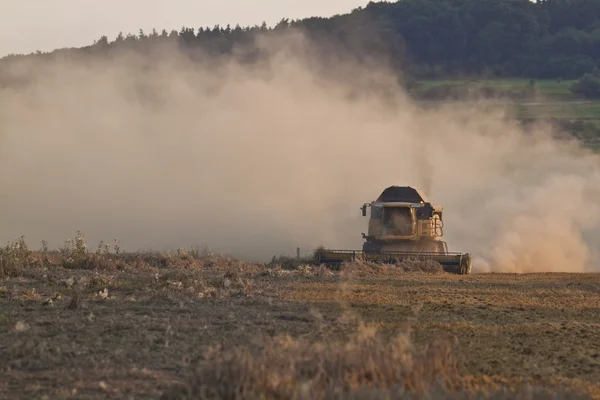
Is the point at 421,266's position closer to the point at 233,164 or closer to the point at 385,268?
the point at 385,268

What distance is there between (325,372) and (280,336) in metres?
1.43

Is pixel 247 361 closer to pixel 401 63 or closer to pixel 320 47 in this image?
pixel 320 47

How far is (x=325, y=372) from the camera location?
1004 cm

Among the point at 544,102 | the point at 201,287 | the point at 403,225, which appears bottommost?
the point at 201,287

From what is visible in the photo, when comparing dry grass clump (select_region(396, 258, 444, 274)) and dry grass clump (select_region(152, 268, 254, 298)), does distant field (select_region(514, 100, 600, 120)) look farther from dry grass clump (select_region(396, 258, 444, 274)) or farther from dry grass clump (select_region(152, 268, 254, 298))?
dry grass clump (select_region(152, 268, 254, 298))

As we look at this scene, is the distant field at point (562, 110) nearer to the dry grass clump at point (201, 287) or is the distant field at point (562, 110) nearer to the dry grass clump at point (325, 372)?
the dry grass clump at point (201, 287)

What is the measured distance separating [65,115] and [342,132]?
65.6 ft

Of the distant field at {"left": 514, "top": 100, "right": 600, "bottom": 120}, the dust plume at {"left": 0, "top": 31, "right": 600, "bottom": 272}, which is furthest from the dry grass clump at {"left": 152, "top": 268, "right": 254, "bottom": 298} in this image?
the distant field at {"left": 514, "top": 100, "right": 600, "bottom": 120}

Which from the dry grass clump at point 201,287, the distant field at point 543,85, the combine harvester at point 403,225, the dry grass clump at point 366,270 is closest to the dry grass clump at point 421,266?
the dry grass clump at point 366,270

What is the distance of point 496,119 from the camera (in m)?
104

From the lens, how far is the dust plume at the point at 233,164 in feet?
202

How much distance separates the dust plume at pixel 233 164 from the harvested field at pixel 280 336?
107ft

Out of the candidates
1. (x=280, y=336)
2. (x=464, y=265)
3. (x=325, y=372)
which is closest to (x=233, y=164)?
(x=464, y=265)

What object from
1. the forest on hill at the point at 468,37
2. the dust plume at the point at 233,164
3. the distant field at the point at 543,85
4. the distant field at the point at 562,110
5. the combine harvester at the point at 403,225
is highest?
the forest on hill at the point at 468,37
